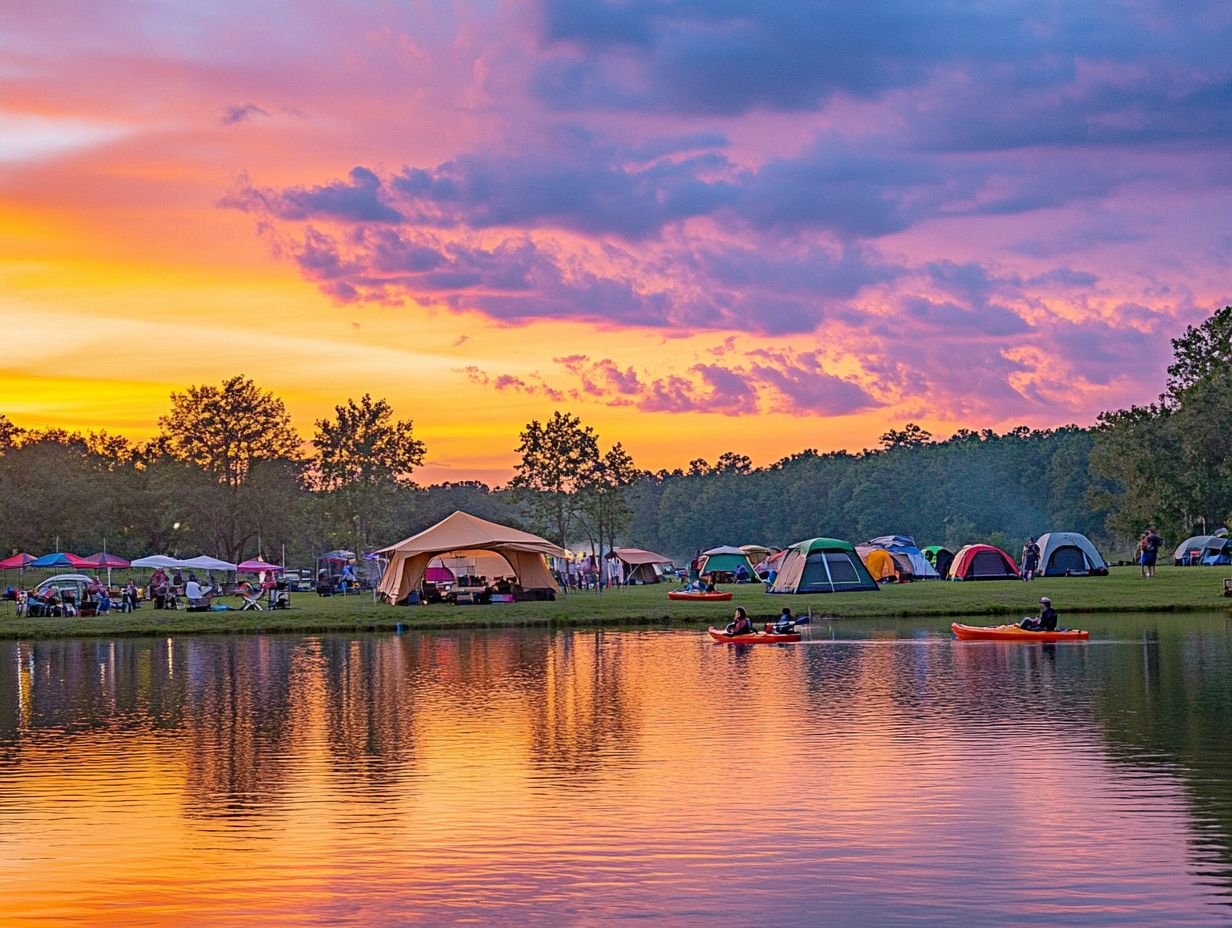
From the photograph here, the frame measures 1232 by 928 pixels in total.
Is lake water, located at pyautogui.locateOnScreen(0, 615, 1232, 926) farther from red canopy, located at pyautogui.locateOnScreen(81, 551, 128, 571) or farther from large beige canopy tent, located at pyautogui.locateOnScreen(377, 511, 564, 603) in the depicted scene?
red canopy, located at pyautogui.locateOnScreen(81, 551, 128, 571)

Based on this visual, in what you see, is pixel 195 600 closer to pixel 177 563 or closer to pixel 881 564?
pixel 177 563

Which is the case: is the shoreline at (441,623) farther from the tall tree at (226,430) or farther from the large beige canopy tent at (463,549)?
the tall tree at (226,430)

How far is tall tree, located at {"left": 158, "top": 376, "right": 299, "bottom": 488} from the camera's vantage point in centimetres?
9800

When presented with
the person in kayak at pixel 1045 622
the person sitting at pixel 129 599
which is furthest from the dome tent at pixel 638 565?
the person in kayak at pixel 1045 622

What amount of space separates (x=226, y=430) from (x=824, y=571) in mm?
53458

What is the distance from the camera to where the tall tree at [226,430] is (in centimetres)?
9800

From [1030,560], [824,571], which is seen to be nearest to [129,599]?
[824,571]

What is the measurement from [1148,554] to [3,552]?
71970mm

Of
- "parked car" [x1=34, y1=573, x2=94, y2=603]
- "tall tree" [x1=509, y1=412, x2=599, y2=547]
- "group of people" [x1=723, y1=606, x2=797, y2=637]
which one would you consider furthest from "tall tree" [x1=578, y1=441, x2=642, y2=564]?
"group of people" [x1=723, y1=606, x2=797, y2=637]

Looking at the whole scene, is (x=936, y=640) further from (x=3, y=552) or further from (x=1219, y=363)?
(x=3, y=552)

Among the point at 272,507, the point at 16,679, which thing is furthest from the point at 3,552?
the point at 16,679

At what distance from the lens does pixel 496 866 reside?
13766 mm

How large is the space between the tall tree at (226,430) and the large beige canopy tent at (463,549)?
43.6 metres

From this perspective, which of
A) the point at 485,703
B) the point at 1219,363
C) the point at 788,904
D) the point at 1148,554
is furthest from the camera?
the point at 1219,363
